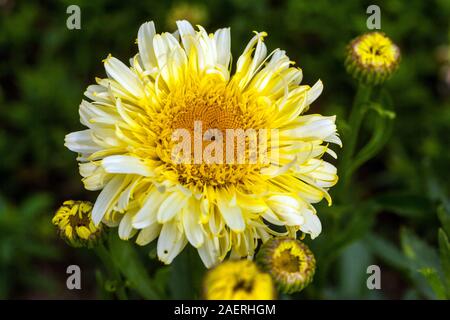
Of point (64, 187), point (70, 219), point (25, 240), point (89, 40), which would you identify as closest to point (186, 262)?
point (70, 219)

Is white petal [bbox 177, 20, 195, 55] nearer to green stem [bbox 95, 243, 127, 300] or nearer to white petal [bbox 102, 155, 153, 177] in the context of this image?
white petal [bbox 102, 155, 153, 177]

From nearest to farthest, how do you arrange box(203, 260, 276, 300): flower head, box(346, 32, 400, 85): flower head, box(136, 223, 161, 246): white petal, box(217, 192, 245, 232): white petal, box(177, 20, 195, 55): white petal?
1. box(203, 260, 276, 300): flower head
2. box(217, 192, 245, 232): white petal
3. box(136, 223, 161, 246): white petal
4. box(177, 20, 195, 55): white petal
5. box(346, 32, 400, 85): flower head

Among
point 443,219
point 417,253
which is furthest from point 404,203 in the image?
point 443,219

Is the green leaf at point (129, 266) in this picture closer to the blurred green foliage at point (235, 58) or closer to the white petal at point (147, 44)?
the white petal at point (147, 44)

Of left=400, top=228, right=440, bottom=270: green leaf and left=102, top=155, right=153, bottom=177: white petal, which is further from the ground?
left=102, top=155, right=153, bottom=177: white petal

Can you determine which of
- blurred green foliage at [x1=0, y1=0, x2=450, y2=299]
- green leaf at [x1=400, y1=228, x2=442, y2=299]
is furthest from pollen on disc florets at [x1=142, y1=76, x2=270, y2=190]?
blurred green foliage at [x1=0, y1=0, x2=450, y2=299]

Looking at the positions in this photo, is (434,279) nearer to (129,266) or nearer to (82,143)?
(129,266)

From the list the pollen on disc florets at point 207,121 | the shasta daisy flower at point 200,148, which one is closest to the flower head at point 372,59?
the shasta daisy flower at point 200,148
